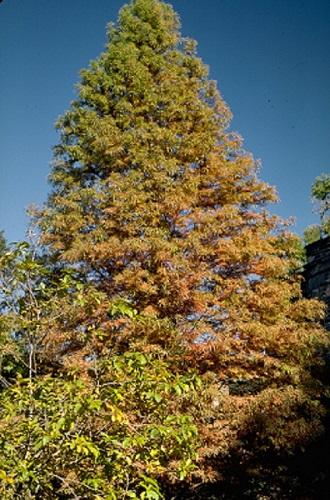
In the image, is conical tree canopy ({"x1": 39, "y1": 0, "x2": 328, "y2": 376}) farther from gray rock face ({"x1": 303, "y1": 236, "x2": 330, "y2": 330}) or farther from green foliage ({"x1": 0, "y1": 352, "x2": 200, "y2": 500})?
gray rock face ({"x1": 303, "y1": 236, "x2": 330, "y2": 330})

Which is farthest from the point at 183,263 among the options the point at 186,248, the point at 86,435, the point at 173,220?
the point at 86,435

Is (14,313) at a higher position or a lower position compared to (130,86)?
lower

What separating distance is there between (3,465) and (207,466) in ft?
17.3

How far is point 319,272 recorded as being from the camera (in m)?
12.5

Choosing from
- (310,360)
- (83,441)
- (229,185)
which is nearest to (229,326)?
(310,360)

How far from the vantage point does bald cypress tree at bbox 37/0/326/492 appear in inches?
283

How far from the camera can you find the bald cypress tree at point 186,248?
23.6ft

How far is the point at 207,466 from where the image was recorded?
7.33 m

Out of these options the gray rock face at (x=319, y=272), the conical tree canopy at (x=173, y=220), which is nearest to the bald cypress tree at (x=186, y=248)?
the conical tree canopy at (x=173, y=220)

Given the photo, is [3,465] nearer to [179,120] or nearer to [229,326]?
[229,326]

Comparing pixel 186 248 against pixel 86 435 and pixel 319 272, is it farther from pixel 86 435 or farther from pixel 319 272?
pixel 319 272

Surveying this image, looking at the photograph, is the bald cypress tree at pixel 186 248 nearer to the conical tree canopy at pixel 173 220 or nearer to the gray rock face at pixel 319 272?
the conical tree canopy at pixel 173 220

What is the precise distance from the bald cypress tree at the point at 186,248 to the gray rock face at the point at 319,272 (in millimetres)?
3351

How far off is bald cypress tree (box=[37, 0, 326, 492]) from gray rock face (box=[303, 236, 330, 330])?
3351mm
